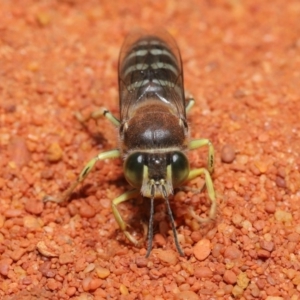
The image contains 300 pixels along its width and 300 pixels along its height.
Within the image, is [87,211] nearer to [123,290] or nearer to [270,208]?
[123,290]

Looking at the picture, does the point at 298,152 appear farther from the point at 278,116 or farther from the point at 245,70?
the point at 245,70

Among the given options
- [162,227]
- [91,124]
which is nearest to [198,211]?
[162,227]

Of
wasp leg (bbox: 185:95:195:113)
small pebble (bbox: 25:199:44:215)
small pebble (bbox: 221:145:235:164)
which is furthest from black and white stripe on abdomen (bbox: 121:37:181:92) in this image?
small pebble (bbox: 25:199:44:215)

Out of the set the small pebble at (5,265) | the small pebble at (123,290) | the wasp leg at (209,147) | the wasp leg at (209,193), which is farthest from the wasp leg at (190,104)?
the small pebble at (5,265)

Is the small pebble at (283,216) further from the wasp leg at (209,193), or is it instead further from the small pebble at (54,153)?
the small pebble at (54,153)

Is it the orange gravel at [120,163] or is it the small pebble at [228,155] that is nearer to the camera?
the orange gravel at [120,163]
